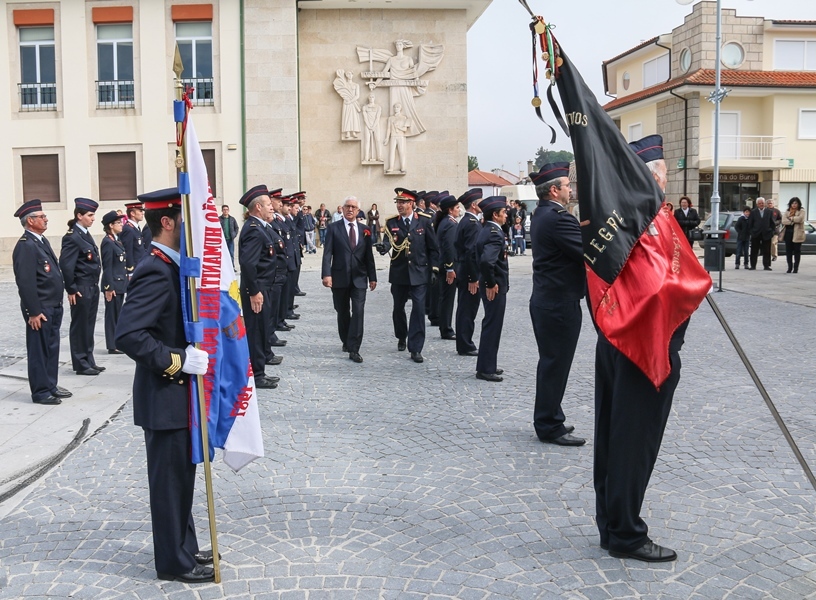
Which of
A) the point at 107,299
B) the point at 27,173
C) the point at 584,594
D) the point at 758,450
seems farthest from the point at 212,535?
the point at 27,173

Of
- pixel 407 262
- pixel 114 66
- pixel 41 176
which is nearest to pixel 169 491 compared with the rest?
pixel 407 262

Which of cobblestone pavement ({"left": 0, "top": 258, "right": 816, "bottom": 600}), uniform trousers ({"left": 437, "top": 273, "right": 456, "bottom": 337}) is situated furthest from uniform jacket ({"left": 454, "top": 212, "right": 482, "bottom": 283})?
cobblestone pavement ({"left": 0, "top": 258, "right": 816, "bottom": 600})

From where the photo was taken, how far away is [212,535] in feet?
13.7

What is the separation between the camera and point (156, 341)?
3.99 metres

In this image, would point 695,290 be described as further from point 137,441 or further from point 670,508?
point 137,441

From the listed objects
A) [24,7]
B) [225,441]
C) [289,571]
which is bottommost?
[289,571]

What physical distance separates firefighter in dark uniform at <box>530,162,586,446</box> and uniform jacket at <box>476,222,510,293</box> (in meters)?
2.22

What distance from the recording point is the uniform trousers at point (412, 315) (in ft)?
34.0

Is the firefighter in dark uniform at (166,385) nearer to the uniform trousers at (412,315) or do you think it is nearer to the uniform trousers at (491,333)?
the uniform trousers at (491,333)

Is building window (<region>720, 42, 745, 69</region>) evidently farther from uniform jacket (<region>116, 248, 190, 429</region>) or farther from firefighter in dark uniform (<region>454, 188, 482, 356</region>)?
uniform jacket (<region>116, 248, 190, 429</region>)

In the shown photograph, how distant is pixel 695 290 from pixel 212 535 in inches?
102

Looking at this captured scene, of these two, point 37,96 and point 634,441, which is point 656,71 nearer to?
point 37,96

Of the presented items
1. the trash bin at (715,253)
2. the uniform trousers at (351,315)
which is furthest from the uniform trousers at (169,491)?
the trash bin at (715,253)

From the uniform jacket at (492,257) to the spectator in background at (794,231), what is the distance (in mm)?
14591
